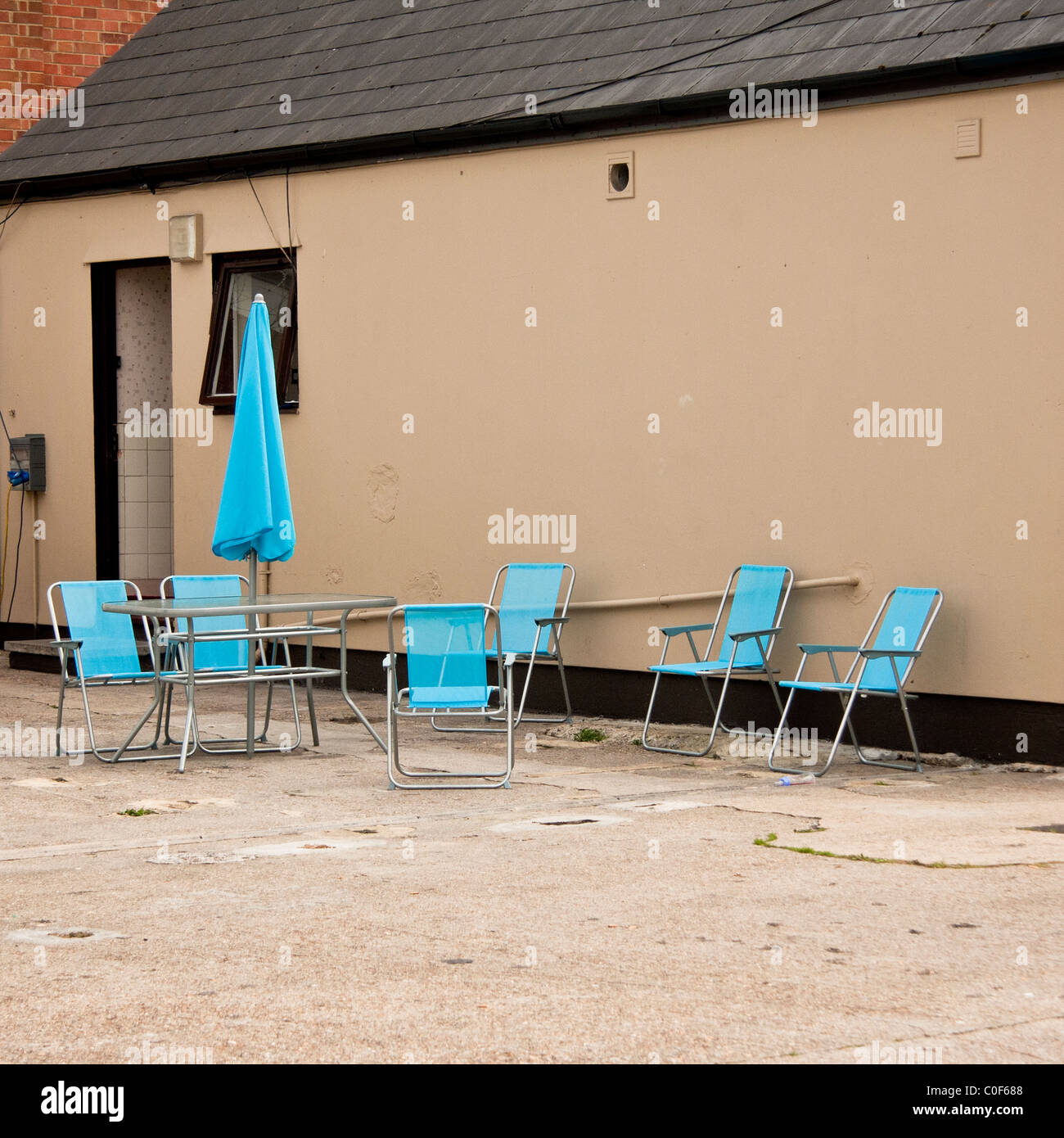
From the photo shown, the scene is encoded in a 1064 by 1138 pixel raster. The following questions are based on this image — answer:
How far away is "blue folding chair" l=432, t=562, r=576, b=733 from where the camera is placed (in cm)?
950

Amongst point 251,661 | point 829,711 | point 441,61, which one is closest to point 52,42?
point 441,61

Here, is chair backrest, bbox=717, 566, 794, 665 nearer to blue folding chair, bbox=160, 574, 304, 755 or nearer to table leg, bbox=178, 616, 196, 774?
blue folding chair, bbox=160, 574, 304, 755

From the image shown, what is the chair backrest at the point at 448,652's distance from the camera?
23.5ft

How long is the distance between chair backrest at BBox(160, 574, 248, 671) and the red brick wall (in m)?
6.43

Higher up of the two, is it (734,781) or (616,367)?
(616,367)

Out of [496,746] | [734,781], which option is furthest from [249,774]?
[734,781]

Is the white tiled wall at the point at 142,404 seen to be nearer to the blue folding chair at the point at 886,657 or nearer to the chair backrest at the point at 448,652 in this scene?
the chair backrest at the point at 448,652

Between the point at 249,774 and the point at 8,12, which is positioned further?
the point at 8,12

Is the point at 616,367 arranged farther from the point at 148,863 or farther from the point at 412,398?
the point at 148,863

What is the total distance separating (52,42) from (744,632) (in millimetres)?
8927

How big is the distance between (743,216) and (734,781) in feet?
11.0

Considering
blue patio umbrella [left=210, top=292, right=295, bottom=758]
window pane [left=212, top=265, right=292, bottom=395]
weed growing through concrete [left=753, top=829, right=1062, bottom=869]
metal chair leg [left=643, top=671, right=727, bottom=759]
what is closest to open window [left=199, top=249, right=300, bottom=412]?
window pane [left=212, top=265, right=292, bottom=395]
